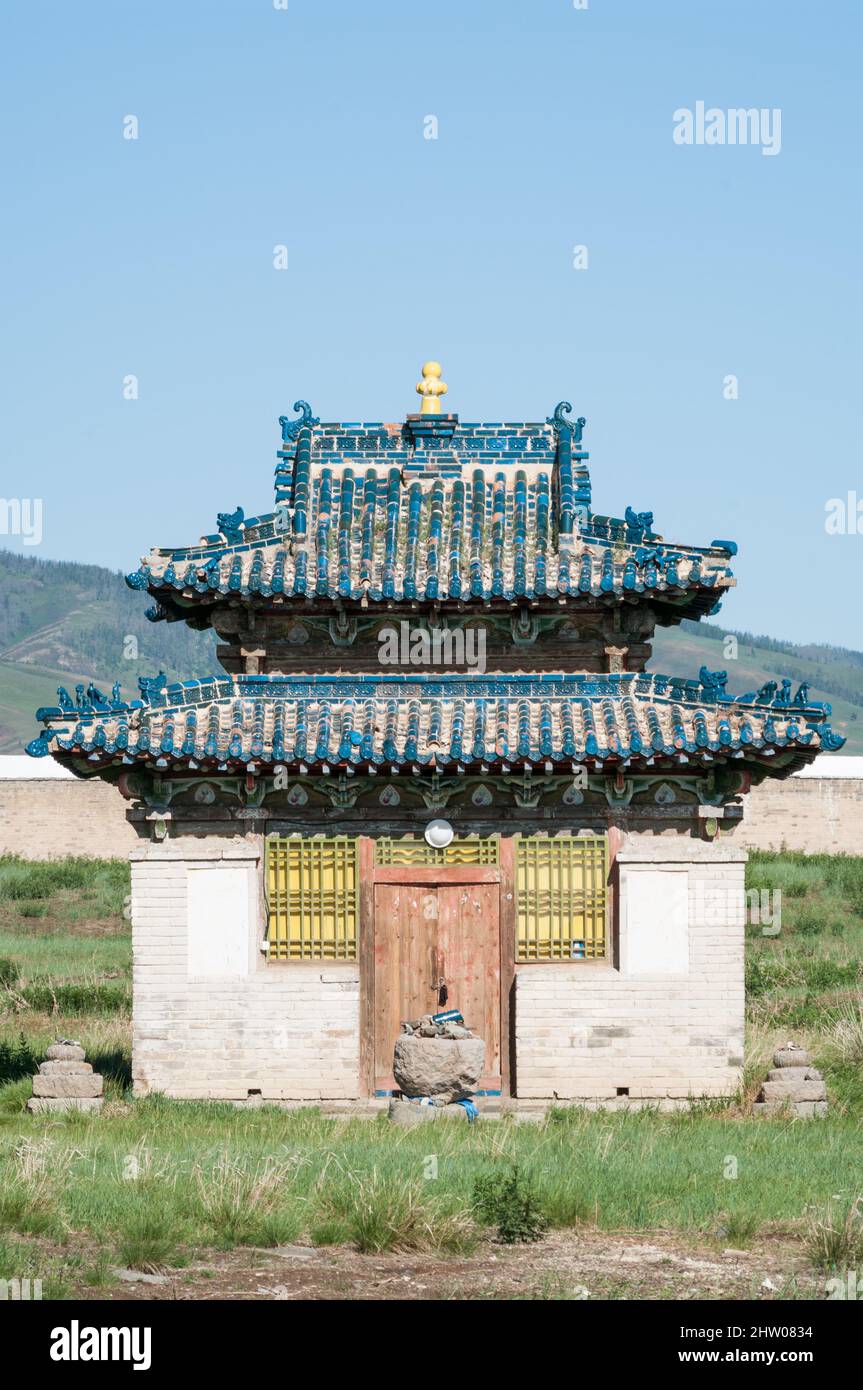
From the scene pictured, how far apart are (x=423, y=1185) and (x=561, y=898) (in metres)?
6.75

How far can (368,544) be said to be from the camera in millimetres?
23266

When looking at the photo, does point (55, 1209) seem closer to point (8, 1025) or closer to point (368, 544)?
point (368, 544)

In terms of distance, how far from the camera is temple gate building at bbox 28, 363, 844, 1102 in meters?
21.7

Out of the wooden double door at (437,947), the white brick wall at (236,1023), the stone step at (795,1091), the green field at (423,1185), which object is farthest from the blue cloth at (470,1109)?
the stone step at (795,1091)

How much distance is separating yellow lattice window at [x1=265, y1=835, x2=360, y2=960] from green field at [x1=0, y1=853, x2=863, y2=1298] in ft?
6.36

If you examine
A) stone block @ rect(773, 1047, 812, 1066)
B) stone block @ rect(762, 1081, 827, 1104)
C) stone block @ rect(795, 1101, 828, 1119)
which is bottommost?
stone block @ rect(795, 1101, 828, 1119)

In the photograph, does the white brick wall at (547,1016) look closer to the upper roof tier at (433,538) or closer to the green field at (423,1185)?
the green field at (423,1185)

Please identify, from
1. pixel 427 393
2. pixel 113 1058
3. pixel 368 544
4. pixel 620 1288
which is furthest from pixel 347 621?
pixel 620 1288

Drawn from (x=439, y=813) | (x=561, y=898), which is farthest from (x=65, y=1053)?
(x=561, y=898)

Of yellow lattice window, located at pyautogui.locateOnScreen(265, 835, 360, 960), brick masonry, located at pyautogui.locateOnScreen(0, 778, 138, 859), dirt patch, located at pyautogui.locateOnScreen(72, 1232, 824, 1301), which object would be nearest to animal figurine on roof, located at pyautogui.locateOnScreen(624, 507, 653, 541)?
yellow lattice window, located at pyautogui.locateOnScreen(265, 835, 360, 960)

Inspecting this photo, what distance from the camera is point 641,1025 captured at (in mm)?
21781

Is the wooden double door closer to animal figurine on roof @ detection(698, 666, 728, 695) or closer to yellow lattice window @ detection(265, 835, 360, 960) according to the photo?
yellow lattice window @ detection(265, 835, 360, 960)

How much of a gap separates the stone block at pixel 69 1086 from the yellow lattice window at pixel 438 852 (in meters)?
4.02

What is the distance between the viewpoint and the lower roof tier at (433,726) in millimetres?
21203
